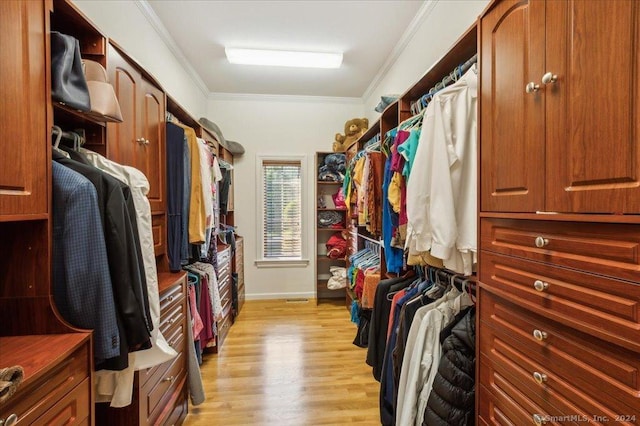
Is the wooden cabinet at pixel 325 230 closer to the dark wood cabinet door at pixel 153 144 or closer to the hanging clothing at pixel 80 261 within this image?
the dark wood cabinet door at pixel 153 144

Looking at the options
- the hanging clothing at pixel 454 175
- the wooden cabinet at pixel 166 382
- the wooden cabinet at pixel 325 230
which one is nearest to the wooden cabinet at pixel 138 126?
the wooden cabinet at pixel 166 382

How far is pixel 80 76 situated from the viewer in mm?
1019

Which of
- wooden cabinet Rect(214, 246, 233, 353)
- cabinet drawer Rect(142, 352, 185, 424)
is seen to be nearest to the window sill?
wooden cabinet Rect(214, 246, 233, 353)

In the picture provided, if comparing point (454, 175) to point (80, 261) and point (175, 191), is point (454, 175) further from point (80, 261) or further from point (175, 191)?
point (175, 191)

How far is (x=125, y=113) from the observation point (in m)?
1.50

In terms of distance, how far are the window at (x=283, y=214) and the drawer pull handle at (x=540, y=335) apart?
3.58 meters

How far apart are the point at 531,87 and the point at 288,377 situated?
238 cm

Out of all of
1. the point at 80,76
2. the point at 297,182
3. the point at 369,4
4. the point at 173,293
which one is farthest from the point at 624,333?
the point at 297,182

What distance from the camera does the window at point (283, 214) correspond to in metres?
4.32

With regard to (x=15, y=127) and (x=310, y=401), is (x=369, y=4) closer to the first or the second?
(x=15, y=127)

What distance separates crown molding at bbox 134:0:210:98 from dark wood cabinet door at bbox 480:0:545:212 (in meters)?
2.47

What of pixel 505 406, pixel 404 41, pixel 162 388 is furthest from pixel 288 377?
pixel 404 41

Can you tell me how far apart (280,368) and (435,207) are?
6.38 ft

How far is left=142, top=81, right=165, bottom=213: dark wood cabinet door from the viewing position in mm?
1697
